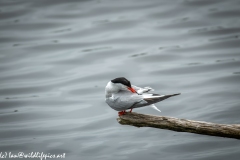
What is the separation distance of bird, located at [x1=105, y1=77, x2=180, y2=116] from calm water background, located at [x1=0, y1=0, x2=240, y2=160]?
7.99 ft

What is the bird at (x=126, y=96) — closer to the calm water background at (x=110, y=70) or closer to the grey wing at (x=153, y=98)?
the grey wing at (x=153, y=98)

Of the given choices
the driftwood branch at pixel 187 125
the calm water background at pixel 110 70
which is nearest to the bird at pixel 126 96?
the driftwood branch at pixel 187 125

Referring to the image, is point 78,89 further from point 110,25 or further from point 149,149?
point 110,25

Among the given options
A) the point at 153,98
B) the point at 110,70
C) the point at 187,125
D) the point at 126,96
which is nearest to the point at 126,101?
the point at 126,96

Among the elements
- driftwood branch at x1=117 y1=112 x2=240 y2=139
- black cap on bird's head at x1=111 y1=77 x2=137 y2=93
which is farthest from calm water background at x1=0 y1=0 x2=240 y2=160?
driftwood branch at x1=117 y1=112 x2=240 y2=139

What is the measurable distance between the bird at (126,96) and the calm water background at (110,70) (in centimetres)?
244

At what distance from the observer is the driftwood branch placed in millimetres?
5172

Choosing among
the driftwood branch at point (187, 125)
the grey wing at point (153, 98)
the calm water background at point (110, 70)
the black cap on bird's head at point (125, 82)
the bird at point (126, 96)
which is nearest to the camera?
the driftwood branch at point (187, 125)

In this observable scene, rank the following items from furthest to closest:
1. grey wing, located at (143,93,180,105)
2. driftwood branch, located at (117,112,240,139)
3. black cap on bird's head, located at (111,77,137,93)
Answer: black cap on bird's head, located at (111,77,137,93), grey wing, located at (143,93,180,105), driftwood branch, located at (117,112,240,139)

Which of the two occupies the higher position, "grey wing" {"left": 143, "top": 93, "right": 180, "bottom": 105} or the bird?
"grey wing" {"left": 143, "top": 93, "right": 180, "bottom": 105}

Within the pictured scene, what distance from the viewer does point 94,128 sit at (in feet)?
32.7

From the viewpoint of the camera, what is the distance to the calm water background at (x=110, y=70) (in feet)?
29.8

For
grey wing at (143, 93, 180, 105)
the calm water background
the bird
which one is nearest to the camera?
grey wing at (143, 93, 180, 105)

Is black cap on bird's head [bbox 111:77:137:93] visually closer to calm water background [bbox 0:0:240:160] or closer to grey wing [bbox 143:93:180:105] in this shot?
grey wing [bbox 143:93:180:105]
